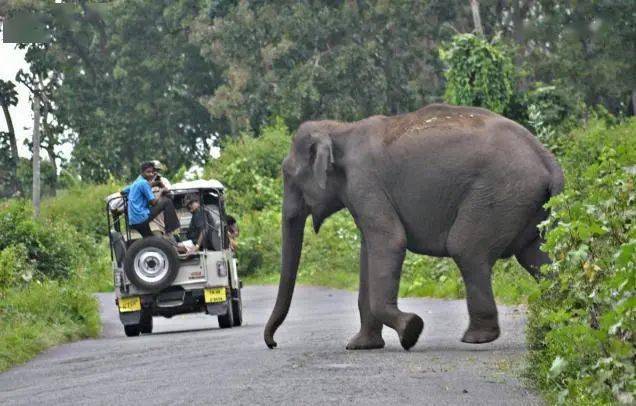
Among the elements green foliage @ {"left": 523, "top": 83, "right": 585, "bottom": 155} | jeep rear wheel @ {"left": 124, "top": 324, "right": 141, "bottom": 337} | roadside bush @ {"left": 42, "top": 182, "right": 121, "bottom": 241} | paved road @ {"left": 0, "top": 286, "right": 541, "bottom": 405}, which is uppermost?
green foliage @ {"left": 523, "top": 83, "right": 585, "bottom": 155}

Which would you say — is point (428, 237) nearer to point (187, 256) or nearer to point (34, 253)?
point (187, 256)

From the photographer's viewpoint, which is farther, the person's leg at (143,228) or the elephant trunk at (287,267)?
the person's leg at (143,228)

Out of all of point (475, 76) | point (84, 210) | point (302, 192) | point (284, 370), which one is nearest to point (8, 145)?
point (84, 210)

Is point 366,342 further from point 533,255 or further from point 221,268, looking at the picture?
point 221,268

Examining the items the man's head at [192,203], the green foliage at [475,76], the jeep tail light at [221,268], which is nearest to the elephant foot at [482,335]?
the jeep tail light at [221,268]

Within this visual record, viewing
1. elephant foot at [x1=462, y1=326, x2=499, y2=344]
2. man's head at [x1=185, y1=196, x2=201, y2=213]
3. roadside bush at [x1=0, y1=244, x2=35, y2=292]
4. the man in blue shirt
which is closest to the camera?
elephant foot at [x1=462, y1=326, x2=499, y2=344]

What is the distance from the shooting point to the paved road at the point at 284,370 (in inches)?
446

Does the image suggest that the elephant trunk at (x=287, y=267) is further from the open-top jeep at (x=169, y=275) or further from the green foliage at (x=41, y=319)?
the open-top jeep at (x=169, y=275)

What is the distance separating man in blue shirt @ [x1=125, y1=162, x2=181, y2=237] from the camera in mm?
22828

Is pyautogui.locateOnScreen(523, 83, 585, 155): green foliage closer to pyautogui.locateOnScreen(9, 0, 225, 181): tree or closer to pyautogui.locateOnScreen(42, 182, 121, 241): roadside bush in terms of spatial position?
pyautogui.locateOnScreen(42, 182, 121, 241): roadside bush

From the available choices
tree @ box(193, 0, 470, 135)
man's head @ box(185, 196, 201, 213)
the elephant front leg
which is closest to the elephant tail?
the elephant front leg

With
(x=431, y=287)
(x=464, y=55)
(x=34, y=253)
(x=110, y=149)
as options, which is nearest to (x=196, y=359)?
(x=431, y=287)

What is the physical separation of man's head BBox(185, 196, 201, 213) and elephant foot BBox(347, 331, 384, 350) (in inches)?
311

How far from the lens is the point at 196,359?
15789mm
